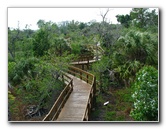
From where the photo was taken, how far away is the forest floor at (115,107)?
397 centimetres

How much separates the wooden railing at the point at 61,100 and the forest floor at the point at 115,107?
A: 58 centimetres

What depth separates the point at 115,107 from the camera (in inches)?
170

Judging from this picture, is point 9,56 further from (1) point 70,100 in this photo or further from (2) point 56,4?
(1) point 70,100

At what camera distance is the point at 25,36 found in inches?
154

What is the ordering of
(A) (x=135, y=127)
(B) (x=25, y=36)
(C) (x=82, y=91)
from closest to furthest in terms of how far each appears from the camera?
(A) (x=135, y=127) < (B) (x=25, y=36) < (C) (x=82, y=91)

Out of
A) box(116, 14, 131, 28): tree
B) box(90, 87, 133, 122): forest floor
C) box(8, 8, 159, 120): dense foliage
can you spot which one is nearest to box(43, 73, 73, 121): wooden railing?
box(8, 8, 159, 120): dense foliage

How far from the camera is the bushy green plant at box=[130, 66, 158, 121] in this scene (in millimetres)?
3703

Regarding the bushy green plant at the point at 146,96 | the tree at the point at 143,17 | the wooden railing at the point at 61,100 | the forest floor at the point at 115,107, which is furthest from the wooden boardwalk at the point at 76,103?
the tree at the point at 143,17

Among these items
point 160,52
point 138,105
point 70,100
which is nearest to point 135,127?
point 138,105

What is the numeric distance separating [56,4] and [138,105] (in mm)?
1836

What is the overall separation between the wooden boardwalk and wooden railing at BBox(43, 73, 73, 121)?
0.08 meters

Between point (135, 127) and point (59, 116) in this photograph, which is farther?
point (59, 116)

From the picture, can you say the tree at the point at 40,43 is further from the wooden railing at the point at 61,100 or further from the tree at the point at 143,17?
the tree at the point at 143,17

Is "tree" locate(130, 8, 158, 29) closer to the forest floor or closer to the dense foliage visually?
the dense foliage
